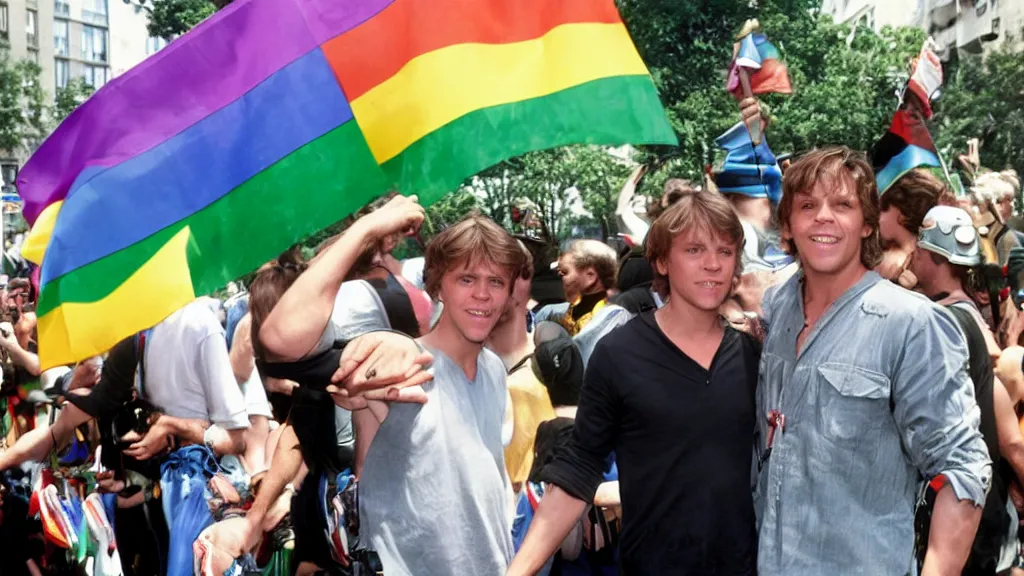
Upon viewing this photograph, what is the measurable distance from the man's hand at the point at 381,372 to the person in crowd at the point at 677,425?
0.44 metres

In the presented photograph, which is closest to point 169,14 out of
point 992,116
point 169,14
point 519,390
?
point 169,14

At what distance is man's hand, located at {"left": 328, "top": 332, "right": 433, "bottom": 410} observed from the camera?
3.91 metres

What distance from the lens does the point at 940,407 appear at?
3500 mm

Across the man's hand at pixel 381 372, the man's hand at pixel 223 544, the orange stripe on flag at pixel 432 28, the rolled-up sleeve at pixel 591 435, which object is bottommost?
the man's hand at pixel 223 544

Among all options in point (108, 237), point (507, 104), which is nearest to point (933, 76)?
point (507, 104)

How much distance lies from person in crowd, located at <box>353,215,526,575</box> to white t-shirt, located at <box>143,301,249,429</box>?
2388 millimetres

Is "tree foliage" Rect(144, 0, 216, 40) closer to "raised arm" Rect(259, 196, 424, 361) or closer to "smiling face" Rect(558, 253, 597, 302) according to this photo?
"smiling face" Rect(558, 253, 597, 302)

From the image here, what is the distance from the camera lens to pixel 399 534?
3992 mm

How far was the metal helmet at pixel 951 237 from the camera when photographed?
5.38 meters

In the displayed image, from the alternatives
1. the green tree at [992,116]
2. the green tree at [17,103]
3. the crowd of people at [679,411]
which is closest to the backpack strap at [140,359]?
the crowd of people at [679,411]

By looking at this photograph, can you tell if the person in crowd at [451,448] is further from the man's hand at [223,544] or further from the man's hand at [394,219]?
the man's hand at [223,544]

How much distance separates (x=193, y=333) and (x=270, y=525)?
1104mm

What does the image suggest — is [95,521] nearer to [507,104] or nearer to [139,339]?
[139,339]

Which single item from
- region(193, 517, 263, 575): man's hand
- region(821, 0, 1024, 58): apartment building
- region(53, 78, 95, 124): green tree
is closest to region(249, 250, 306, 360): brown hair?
region(193, 517, 263, 575): man's hand
